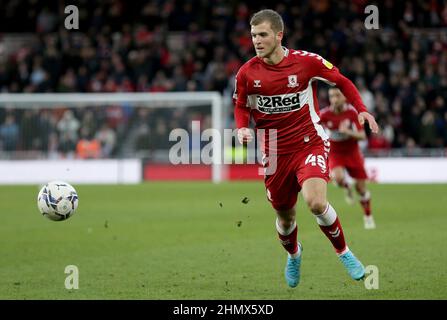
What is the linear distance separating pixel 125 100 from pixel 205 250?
48.2 ft

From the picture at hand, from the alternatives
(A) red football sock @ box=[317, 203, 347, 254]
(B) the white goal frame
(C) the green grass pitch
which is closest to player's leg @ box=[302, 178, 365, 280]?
(A) red football sock @ box=[317, 203, 347, 254]

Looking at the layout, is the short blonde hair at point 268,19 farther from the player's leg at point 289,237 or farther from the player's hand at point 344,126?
the player's hand at point 344,126

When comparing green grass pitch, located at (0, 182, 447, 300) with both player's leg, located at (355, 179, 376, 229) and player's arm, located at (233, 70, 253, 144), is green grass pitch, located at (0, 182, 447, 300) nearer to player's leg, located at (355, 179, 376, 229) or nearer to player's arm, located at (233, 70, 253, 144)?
player's leg, located at (355, 179, 376, 229)

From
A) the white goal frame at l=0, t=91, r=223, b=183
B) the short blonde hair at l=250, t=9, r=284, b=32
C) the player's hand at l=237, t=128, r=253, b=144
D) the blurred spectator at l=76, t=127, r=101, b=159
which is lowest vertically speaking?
the player's hand at l=237, t=128, r=253, b=144

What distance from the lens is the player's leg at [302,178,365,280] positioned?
7324mm

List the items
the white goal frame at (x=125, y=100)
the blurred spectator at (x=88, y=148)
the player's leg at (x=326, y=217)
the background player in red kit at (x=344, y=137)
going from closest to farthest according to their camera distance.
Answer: the player's leg at (x=326, y=217) → the background player in red kit at (x=344, y=137) → the blurred spectator at (x=88, y=148) → the white goal frame at (x=125, y=100)

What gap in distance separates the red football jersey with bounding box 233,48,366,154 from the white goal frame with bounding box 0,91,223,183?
1663 centimetres

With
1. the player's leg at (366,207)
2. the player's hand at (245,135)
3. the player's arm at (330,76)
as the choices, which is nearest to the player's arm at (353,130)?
the player's leg at (366,207)

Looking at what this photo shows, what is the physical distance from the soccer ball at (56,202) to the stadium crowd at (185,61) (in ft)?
48.4

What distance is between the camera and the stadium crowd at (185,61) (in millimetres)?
23375

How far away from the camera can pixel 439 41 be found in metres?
24.6
